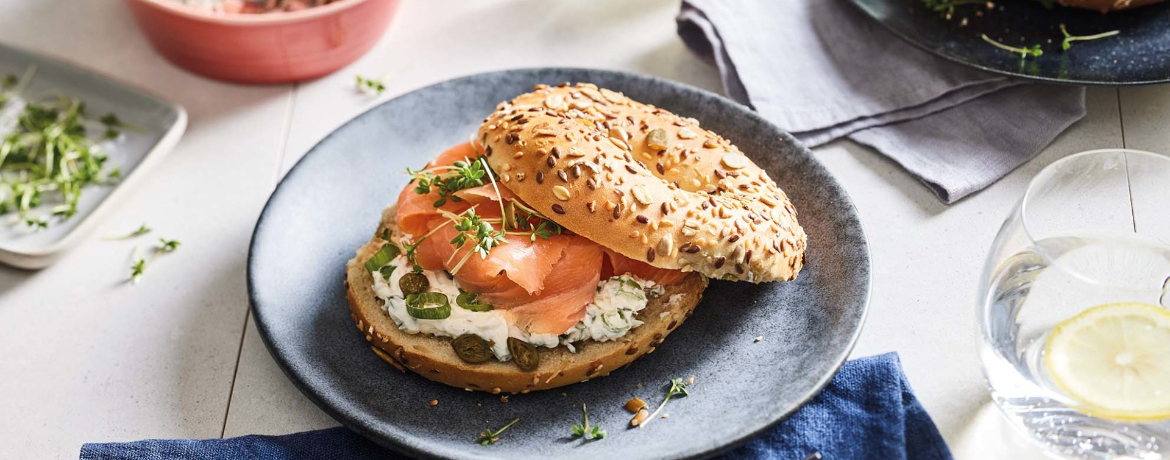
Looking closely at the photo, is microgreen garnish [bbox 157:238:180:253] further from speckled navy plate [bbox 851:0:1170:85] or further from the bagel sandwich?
speckled navy plate [bbox 851:0:1170:85]

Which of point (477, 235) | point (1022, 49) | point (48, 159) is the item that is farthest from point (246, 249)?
point (1022, 49)

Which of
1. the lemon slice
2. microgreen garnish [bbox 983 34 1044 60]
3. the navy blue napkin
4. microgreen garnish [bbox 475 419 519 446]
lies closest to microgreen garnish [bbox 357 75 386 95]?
the navy blue napkin

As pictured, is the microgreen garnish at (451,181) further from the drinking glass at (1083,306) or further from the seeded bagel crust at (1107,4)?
the seeded bagel crust at (1107,4)

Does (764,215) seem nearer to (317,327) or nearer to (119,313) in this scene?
(317,327)

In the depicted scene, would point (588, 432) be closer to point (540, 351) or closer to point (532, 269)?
point (540, 351)

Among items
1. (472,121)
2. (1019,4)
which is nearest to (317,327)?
(472,121)

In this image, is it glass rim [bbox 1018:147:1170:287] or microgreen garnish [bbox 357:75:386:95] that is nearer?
glass rim [bbox 1018:147:1170:287]
